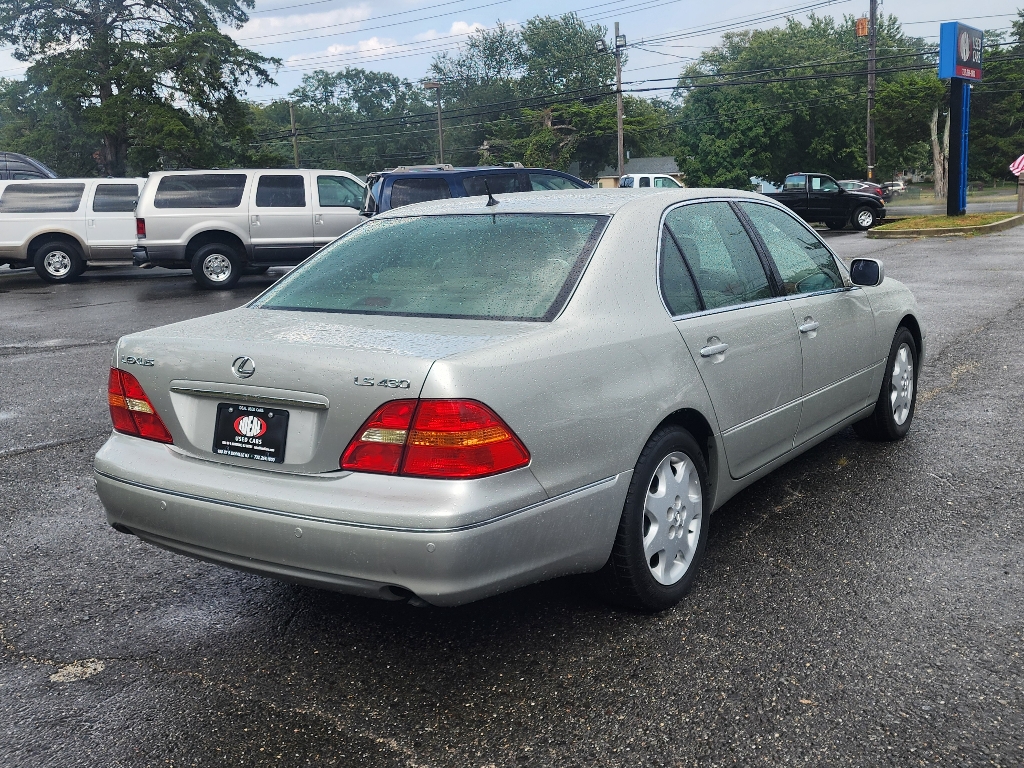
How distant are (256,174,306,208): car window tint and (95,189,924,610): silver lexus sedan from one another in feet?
42.6

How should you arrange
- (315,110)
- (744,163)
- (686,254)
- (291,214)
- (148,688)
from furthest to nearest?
1. (315,110)
2. (744,163)
3. (291,214)
4. (686,254)
5. (148,688)

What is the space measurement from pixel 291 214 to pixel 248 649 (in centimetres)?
1418

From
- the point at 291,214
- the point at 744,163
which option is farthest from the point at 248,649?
the point at 744,163

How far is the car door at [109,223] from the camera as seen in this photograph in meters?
18.2

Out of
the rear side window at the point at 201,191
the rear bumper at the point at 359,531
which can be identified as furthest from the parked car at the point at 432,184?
the rear bumper at the point at 359,531

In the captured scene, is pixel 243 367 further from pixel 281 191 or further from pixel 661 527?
pixel 281 191

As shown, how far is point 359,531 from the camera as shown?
9.21 feet

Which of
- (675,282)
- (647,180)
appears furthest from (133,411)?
(647,180)

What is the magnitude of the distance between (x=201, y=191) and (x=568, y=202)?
13826mm

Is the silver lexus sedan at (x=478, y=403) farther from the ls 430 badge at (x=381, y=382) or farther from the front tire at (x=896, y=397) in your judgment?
the front tire at (x=896, y=397)

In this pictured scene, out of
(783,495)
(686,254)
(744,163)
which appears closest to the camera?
(686,254)

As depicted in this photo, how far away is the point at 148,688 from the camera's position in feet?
10.0

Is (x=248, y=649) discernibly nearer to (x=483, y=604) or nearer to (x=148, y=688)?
(x=148, y=688)

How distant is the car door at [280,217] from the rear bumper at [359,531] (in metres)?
13.8
